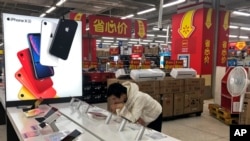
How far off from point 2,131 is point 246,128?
4.55m

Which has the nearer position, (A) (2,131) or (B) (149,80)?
(A) (2,131)

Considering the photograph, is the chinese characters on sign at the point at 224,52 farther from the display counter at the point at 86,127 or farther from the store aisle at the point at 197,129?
the display counter at the point at 86,127

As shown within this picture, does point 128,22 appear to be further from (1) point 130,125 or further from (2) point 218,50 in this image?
(1) point 130,125

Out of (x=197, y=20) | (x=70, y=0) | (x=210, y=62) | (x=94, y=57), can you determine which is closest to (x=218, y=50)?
(x=210, y=62)

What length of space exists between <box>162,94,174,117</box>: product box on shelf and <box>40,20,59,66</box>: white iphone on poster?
133 inches

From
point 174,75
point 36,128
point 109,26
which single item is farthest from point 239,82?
point 109,26

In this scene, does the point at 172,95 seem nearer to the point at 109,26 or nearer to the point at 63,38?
the point at 63,38

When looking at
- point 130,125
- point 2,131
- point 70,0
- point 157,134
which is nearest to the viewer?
point 157,134

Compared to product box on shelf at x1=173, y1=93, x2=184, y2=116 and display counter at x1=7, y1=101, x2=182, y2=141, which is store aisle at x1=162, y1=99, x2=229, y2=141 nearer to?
product box on shelf at x1=173, y1=93, x2=184, y2=116

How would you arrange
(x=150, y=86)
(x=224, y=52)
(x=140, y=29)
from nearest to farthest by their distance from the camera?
(x=150, y=86) → (x=224, y=52) → (x=140, y=29)

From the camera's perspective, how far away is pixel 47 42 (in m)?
2.45

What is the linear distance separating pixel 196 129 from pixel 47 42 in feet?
11.9

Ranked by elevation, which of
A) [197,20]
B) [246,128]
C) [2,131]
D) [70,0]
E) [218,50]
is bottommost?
[2,131]

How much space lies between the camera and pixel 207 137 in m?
4.37
